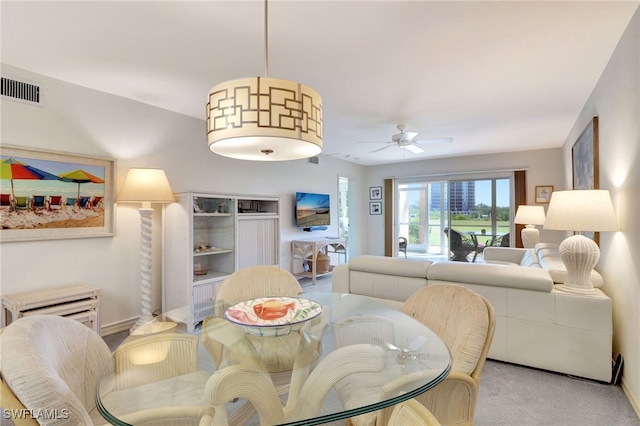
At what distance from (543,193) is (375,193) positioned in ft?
10.8

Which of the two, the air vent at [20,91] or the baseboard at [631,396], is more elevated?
the air vent at [20,91]

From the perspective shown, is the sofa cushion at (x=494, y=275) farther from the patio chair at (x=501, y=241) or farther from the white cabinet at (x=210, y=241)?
the patio chair at (x=501, y=241)

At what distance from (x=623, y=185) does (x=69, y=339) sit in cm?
331

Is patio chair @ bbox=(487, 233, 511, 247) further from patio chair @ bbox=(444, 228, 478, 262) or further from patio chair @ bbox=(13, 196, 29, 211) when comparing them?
patio chair @ bbox=(13, 196, 29, 211)

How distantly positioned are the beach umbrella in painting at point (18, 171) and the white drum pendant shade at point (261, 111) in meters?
2.30

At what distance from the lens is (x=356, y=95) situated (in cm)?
314

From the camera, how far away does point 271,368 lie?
1.29 m

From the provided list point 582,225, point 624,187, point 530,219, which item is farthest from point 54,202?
point 530,219

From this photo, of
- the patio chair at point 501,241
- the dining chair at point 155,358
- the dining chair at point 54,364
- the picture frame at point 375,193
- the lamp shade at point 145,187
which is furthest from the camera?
the picture frame at point 375,193

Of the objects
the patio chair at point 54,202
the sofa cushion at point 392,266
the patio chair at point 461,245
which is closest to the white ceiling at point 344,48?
the patio chair at point 54,202

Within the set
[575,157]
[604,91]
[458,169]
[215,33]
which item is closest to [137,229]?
[215,33]

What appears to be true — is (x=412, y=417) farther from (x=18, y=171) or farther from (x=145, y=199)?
(x=18, y=171)

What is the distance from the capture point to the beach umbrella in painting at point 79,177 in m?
2.77

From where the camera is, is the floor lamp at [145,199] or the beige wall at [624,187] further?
the floor lamp at [145,199]
